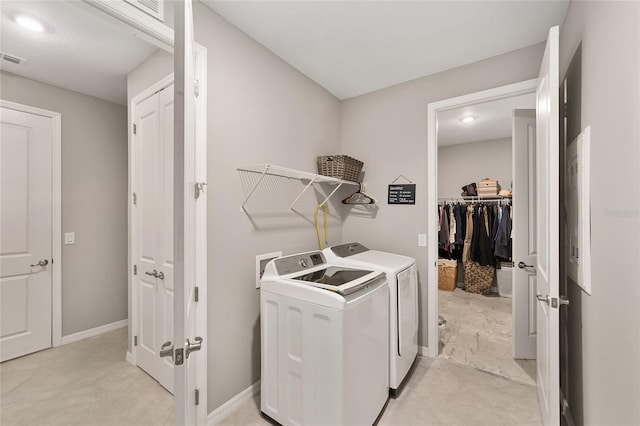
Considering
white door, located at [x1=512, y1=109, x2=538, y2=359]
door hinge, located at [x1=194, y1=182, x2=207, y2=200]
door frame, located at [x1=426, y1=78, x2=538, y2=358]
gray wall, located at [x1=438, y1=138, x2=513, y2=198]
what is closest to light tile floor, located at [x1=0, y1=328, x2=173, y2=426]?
door hinge, located at [x1=194, y1=182, x2=207, y2=200]

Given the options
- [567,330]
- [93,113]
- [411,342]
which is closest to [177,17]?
[93,113]

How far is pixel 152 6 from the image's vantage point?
135 cm

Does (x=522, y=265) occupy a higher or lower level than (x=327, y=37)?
lower

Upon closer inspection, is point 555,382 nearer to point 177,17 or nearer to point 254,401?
point 254,401

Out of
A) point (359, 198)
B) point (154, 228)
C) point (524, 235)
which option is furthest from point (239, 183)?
point (524, 235)

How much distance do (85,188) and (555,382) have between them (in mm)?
2827

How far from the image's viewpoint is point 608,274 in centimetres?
110

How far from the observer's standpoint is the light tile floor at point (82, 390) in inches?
48.0

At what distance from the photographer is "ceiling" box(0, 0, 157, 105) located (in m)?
1.20

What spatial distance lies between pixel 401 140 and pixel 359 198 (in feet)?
2.34

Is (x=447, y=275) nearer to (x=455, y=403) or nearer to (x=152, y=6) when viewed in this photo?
(x=455, y=403)

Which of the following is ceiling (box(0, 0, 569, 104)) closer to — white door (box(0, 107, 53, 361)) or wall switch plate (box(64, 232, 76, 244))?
white door (box(0, 107, 53, 361))

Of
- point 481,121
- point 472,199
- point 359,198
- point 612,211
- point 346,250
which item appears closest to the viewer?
point 612,211

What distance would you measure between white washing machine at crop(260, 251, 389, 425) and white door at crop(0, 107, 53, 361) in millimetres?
1169
